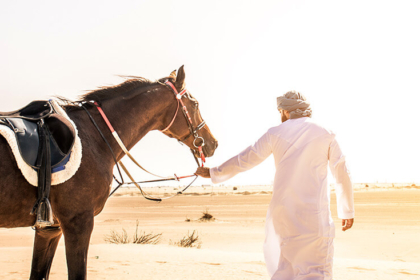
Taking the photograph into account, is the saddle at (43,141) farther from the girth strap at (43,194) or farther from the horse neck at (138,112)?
the horse neck at (138,112)

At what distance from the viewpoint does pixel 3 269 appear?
818cm

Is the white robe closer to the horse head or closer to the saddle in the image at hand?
the horse head

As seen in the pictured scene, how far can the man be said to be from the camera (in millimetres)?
4152

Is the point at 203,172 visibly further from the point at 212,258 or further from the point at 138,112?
the point at 212,258

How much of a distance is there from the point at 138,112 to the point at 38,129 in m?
1.20

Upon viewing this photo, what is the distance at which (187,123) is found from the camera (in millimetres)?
5293

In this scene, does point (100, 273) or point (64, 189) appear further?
point (100, 273)

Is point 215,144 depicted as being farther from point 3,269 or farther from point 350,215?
point 3,269

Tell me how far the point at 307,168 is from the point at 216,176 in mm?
986

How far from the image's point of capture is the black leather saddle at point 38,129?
155 inches

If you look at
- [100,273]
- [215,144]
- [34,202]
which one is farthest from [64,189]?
[100,273]

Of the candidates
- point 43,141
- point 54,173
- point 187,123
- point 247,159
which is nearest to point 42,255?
point 54,173

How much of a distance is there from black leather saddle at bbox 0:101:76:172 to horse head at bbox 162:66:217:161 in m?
1.44

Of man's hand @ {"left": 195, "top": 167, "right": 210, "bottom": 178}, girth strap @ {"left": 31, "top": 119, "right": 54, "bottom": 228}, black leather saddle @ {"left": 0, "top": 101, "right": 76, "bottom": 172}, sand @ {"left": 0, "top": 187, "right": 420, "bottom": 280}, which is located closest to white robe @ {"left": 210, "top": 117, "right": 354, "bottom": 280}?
man's hand @ {"left": 195, "top": 167, "right": 210, "bottom": 178}
